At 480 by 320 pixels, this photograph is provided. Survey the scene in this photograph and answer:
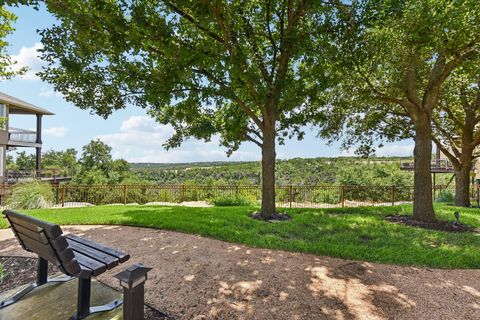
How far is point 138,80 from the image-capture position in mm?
7617

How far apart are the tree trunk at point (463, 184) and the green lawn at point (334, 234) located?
4.80 metres

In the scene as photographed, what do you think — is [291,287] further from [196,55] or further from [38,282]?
[196,55]

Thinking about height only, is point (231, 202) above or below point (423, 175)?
below

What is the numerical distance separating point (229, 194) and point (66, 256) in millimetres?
12153

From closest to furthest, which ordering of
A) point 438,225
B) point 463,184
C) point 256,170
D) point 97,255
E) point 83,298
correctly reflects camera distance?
point 83,298, point 97,255, point 438,225, point 463,184, point 256,170

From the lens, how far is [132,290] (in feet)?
7.94

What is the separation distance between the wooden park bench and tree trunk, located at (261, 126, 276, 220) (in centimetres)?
563

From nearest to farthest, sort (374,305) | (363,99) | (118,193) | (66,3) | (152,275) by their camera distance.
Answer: (374,305), (152,275), (66,3), (363,99), (118,193)

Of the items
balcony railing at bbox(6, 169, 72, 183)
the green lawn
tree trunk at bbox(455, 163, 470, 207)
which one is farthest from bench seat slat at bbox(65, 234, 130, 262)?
balcony railing at bbox(6, 169, 72, 183)

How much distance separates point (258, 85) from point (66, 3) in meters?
4.52

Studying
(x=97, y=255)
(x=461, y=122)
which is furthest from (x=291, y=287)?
(x=461, y=122)

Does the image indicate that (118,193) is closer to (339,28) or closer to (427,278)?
(339,28)

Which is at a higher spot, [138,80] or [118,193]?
[138,80]

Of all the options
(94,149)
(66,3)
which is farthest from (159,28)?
(94,149)
